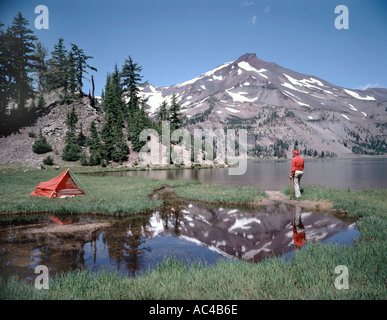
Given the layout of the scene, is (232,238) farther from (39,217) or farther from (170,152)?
(170,152)

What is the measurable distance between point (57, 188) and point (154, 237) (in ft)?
39.7

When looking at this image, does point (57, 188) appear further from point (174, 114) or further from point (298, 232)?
point (174, 114)

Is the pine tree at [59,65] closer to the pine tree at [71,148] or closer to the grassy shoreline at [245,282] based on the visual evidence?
the pine tree at [71,148]

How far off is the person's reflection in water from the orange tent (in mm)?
16273

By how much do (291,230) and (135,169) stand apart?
156 feet

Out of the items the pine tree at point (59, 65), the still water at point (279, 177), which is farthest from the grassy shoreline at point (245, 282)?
the pine tree at point (59, 65)

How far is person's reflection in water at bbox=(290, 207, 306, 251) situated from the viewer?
899 centimetres

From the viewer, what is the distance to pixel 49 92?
239 ft

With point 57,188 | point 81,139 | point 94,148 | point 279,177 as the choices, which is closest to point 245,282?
point 57,188

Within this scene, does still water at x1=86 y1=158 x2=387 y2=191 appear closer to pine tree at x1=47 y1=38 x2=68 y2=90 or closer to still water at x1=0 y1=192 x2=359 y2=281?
still water at x1=0 y1=192 x2=359 y2=281

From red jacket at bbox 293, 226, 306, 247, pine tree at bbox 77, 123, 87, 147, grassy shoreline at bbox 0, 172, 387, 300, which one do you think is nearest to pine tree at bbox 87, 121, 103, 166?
pine tree at bbox 77, 123, 87, 147

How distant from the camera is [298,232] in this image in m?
10.4
